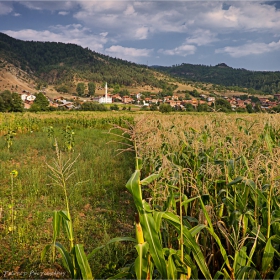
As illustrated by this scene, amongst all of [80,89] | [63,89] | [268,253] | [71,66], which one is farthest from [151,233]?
[71,66]

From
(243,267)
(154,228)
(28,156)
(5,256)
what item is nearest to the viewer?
(154,228)

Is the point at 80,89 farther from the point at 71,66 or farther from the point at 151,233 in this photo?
the point at 151,233

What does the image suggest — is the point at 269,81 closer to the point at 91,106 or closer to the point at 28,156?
the point at 91,106

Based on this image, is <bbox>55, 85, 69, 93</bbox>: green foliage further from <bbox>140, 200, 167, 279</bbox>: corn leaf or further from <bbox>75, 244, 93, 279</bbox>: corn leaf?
<bbox>140, 200, 167, 279</bbox>: corn leaf

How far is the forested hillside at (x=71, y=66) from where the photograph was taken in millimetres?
137325

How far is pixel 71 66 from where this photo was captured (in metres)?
173

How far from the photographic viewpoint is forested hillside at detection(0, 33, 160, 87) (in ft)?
451

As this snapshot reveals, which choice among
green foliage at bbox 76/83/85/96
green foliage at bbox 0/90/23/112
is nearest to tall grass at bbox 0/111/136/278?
green foliage at bbox 0/90/23/112

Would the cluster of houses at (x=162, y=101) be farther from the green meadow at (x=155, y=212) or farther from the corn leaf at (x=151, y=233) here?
the corn leaf at (x=151, y=233)

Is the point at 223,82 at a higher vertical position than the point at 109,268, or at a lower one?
higher

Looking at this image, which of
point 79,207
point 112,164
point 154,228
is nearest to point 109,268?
point 154,228

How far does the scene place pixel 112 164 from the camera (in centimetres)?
1024

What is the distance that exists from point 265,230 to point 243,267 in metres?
0.56

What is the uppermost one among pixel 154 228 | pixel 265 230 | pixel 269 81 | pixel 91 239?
pixel 269 81
